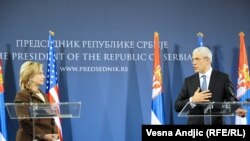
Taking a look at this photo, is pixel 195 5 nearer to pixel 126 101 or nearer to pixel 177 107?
pixel 126 101

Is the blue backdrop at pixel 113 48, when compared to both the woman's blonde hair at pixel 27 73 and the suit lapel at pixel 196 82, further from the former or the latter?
the woman's blonde hair at pixel 27 73

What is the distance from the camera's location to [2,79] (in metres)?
5.84

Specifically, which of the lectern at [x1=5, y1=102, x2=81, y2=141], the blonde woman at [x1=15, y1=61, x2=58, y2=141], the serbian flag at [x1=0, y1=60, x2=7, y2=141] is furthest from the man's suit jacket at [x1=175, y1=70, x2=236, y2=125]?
the serbian flag at [x1=0, y1=60, x2=7, y2=141]

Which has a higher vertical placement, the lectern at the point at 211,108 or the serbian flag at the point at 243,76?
the serbian flag at the point at 243,76

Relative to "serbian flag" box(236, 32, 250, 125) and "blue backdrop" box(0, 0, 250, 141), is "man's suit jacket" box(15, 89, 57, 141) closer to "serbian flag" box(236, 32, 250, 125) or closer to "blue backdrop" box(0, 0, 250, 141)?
"blue backdrop" box(0, 0, 250, 141)

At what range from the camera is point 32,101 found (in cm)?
408

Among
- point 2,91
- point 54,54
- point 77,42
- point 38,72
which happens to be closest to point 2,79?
point 2,91

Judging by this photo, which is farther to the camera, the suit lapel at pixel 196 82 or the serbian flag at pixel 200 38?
the serbian flag at pixel 200 38

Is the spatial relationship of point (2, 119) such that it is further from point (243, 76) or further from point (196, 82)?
point (243, 76)

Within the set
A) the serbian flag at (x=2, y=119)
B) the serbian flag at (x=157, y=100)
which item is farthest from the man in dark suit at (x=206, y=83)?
the serbian flag at (x=2, y=119)

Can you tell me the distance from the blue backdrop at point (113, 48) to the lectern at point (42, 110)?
2.83m

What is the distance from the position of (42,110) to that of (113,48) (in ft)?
10.2

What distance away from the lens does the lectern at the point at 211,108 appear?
11.7 feet

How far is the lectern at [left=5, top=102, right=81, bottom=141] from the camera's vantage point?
3396mm
